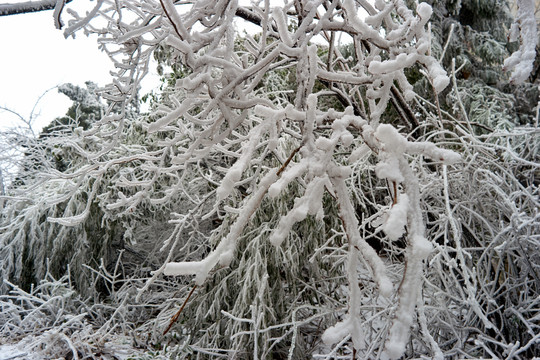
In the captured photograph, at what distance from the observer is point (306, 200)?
73 centimetres

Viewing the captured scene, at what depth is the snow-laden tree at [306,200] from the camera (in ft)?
2.41

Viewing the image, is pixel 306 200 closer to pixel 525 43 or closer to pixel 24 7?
pixel 525 43

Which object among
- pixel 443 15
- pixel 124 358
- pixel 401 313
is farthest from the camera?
pixel 443 15

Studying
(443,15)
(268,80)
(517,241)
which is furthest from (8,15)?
(443,15)

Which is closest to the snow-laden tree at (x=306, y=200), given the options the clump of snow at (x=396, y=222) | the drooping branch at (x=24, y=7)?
the clump of snow at (x=396, y=222)

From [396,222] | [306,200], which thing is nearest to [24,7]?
[306,200]

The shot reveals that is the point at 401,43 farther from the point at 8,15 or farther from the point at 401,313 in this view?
the point at 8,15

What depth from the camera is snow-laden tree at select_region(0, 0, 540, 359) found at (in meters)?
0.73

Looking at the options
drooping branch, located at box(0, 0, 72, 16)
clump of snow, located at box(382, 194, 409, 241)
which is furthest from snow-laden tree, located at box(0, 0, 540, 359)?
drooping branch, located at box(0, 0, 72, 16)

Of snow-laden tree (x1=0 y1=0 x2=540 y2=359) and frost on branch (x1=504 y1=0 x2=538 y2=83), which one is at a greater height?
frost on branch (x1=504 y1=0 x2=538 y2=83)

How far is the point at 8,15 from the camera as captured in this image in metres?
1.08

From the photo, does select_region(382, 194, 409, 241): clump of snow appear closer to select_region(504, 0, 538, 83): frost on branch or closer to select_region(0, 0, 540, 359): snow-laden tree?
select_region(0, 0, 540, 359): snow-laden tree

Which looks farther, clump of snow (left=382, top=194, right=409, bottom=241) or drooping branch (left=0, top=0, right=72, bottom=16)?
drooping branch (left=0, top=0, right=72, bottom=16)

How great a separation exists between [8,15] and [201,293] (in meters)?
1.95
